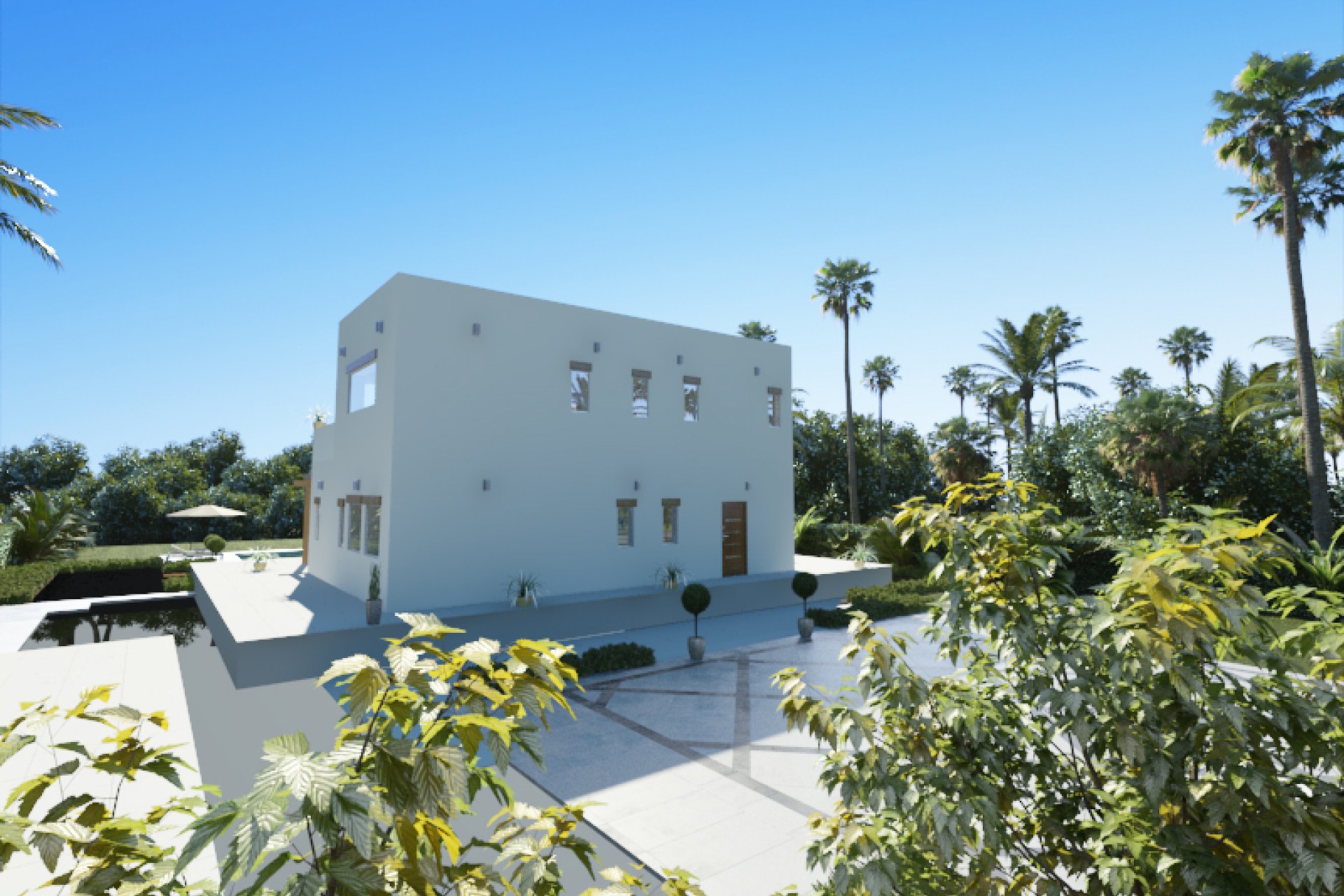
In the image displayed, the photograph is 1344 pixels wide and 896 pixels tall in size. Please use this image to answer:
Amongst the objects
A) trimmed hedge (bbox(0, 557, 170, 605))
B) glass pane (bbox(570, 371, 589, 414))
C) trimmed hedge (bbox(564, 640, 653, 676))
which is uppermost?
glass pane (bbox(570, 371, 589, 414))

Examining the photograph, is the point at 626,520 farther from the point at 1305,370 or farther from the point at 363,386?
the point at 1305,370

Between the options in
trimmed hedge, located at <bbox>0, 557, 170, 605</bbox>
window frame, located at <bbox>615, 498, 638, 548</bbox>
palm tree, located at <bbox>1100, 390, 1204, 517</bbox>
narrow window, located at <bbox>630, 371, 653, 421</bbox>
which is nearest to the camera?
window frame, located at <bbox>615, 498, 638, 548</bbox>

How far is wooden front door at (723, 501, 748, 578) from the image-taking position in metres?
19.7

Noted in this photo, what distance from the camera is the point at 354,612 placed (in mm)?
14133

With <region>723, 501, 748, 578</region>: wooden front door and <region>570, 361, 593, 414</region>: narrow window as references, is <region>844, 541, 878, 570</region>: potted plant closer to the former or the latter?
<region>723, 501, 748, 578</region>: wooden front door

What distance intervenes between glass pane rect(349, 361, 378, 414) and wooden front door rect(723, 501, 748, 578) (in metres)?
10.2

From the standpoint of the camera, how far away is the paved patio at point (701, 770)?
19.7ft

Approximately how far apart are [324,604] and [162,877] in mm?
15468

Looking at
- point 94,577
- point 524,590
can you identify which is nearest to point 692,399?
point 524,590

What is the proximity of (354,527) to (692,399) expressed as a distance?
9766mm

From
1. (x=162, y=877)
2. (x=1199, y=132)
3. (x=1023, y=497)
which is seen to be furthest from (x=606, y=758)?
(x=1199, y=132)

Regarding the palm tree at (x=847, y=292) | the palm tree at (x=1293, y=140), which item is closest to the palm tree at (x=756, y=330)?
the palm tree at (x=847, y=292)

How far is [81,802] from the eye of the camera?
72.8 inches

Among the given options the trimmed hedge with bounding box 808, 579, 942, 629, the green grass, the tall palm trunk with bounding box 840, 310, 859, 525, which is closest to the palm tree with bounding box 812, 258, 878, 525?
the tall palm trunk with bounding box 840, 310, 859, 525
